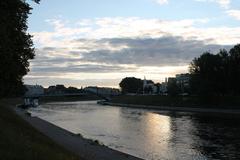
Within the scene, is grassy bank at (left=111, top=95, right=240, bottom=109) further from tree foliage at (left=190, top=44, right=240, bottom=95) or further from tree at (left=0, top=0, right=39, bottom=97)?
tree at (left=0, top=0, right=39, bottom=97)

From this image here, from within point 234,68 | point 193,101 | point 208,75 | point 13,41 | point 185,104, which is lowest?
point 185,104

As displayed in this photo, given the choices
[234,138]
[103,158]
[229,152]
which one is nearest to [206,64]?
[234,138]

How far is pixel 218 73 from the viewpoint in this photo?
4360 inches

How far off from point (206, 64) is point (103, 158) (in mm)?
89816

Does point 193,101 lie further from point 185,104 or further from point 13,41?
point 13,41

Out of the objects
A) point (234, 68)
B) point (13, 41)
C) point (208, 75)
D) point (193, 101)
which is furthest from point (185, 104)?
point (13, 41)

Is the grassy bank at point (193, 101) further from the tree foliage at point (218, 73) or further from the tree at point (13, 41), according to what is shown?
the tree at point (13, 41)

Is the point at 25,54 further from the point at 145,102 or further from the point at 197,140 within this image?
the point at 145,102

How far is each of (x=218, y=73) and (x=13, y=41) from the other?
84.8 meters

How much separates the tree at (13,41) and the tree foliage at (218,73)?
71134mm

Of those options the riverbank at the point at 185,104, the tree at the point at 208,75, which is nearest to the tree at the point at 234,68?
the tree at the point at 208,75

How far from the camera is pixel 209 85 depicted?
360 ft

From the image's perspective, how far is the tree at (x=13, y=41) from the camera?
2456 cm

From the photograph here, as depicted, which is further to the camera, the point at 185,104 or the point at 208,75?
the point at 185,104
